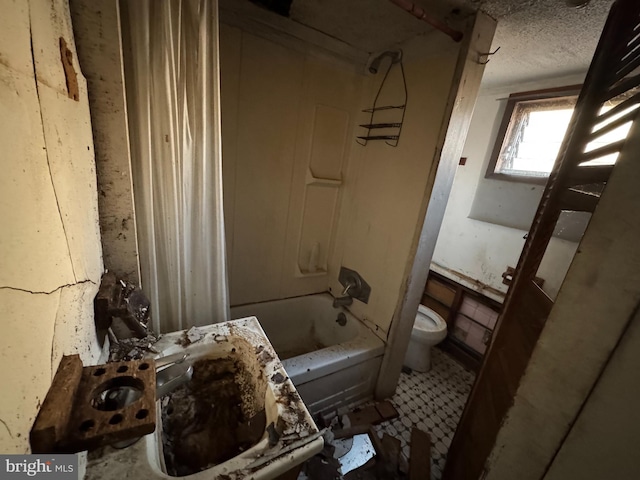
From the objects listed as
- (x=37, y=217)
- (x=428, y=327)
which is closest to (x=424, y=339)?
(x=428, y=327)

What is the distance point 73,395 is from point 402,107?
1666mm

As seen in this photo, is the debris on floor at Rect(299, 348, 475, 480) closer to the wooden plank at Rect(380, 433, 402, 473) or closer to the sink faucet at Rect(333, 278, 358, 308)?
the wooden plank at Rect(380, 433, 402, 473)

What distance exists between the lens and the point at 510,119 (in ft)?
5.94

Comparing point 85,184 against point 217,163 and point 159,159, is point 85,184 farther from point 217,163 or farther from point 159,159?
point 217,163

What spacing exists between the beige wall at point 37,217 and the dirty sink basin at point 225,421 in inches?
10.7

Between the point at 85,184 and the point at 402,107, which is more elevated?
the point at 402,107

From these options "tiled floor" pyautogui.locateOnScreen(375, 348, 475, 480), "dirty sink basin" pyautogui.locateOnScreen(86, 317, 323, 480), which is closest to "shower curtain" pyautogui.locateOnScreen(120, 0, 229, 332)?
"dirty sink basin" pyautogui.locateOnScreen(86, 317, 323, 480)

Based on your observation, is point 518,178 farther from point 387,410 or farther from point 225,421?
point 225,421

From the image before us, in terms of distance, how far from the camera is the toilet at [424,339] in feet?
5.90

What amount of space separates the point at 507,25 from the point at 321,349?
6.19 feet

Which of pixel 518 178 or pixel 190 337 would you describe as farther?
pixel 518 178

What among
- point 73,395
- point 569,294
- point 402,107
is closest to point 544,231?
point 569,294

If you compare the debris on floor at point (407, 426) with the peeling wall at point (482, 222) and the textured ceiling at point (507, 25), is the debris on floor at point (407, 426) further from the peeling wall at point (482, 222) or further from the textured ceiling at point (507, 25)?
the textured ceiling at point (507, 25)

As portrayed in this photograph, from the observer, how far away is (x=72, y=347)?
46 centimetres
